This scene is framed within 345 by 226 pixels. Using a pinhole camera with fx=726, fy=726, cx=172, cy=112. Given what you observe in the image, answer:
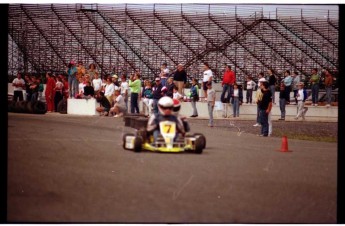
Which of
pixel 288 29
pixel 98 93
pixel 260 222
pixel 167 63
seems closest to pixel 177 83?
pixel 167 63

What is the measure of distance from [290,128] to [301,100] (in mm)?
491

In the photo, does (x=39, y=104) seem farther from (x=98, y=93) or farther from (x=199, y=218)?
(x=199, y=218)

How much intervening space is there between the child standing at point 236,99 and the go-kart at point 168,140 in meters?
1.10

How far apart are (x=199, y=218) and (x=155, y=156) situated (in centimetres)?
166

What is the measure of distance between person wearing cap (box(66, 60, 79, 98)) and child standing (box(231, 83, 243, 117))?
7.86 feet

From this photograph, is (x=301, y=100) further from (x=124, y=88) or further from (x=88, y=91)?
(x=88, y=91)

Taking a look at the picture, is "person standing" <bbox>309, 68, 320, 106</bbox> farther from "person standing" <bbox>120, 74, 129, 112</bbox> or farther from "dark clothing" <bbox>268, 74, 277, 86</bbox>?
"person standing" <bbox>120, 74, 129, 112</bbox>

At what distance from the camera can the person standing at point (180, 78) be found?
1040 centimetres

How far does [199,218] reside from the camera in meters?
8.46

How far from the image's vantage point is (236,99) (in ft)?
36.9

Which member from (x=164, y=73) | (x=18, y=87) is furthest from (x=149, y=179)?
(x=18, y=87)

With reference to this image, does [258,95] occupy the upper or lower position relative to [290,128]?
upper

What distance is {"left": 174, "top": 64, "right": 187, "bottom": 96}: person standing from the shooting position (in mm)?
10402

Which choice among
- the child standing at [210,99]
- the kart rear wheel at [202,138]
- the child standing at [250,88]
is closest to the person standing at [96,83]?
the kart rear wheel at [202,138]
